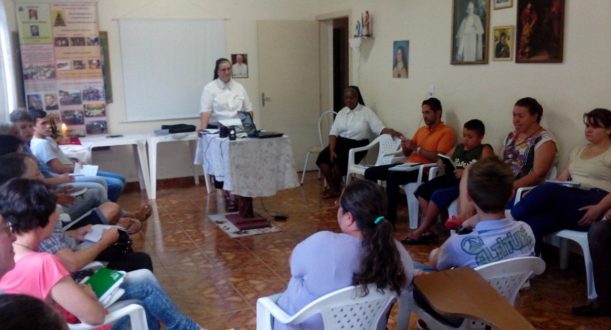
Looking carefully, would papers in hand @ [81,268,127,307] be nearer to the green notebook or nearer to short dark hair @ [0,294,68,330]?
the green notebook

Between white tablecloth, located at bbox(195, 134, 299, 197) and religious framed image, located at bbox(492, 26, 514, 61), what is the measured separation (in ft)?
5.88

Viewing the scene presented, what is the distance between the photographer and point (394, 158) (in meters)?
5.33

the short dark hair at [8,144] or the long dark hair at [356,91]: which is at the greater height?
the long dark hair at [356,91]

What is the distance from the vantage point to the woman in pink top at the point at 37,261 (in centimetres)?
185

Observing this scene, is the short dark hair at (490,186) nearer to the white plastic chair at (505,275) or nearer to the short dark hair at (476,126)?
the white plastic chair at (505,275)

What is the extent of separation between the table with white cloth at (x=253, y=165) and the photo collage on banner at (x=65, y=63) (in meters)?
1.99

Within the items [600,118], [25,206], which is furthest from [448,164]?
[25,206]

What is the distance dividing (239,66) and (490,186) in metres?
4.94

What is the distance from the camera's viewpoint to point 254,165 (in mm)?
4652

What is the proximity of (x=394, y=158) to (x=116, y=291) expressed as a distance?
352 centimetres

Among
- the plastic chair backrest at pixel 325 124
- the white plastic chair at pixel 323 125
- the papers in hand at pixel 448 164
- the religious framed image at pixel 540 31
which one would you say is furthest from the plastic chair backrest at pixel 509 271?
the plastic chair backrest at pixel 325 124

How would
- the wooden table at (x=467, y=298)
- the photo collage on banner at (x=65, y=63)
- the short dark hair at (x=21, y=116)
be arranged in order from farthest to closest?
1. the photo collage on banner at (x=65, y=63)
2. the short dark hair at (x=21, y=116)
3. the wooden table at (x=467, y=298)

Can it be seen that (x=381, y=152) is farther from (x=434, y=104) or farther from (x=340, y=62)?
(x=340, y=62)

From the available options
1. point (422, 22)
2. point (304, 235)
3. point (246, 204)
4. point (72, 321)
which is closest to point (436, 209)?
point (304, 235)
